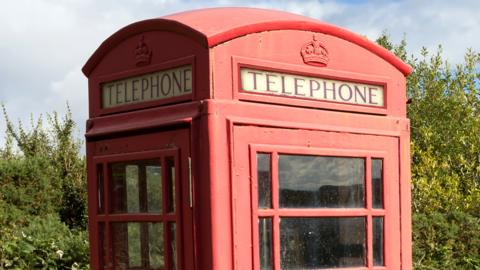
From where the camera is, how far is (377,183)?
4.25 metres

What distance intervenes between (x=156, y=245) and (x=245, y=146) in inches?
25.1

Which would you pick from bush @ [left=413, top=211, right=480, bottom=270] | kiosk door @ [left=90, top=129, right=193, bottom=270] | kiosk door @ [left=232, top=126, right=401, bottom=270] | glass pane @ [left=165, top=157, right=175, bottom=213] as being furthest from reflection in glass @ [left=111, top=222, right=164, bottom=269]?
bush @ [left=413, top=211, right=480, bottom=270]

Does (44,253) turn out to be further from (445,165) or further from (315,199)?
(445,165)

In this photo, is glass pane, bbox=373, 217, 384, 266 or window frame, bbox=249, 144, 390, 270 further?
glass pane, bbox=373, 217, 384, 266

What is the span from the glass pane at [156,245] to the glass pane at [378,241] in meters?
1.08

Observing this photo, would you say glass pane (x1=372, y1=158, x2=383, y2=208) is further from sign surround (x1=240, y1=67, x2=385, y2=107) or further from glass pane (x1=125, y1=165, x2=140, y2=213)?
glass pane (x1=125, y1=165, x2=140, y2=213)

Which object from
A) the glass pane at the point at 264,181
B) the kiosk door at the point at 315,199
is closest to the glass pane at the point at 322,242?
the kiosk door at the point at 315,199

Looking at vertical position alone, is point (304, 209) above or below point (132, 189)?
below

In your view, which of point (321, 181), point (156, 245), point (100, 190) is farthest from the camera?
point (100, 190)

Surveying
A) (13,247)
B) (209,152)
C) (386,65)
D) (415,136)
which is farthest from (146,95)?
(415,136)

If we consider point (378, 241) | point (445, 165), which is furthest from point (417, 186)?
point (378, 241)

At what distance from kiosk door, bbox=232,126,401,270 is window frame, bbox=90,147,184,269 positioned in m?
0.26

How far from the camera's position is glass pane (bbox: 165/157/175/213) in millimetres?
3764

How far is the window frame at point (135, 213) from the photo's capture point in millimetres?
3703
